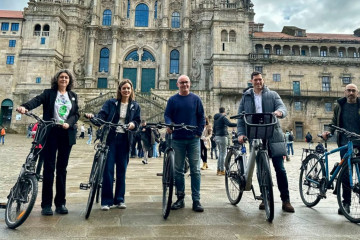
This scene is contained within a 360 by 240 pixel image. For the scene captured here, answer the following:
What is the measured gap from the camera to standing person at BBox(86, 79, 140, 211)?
15.1 feet

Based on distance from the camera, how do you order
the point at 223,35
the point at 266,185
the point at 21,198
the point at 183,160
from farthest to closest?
the point at 223,35
the point at 183,160
the point at 266,185
the point at 21,198

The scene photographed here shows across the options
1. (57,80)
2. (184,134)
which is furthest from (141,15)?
(184,134)

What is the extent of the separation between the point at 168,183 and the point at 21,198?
2.11 metres

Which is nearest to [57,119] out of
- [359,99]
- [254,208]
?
[254,208]

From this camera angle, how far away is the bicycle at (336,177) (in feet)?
13.7

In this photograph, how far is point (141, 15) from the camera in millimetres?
A: 42562

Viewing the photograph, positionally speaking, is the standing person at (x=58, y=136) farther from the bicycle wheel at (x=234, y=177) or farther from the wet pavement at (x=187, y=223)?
the bicycle wheel at (x=234, y=177)

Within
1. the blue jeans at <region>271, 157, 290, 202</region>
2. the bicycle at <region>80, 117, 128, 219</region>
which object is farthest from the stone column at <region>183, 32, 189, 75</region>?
the bicycle at <region>80, 117, 128, 219</region>

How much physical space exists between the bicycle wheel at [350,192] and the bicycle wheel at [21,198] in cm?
460

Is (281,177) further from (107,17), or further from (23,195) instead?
(107,17)

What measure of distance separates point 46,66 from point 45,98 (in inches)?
1401

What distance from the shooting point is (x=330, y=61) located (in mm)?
36844

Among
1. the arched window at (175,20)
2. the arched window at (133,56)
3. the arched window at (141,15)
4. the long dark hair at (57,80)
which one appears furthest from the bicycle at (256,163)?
the arched window at (141,15)

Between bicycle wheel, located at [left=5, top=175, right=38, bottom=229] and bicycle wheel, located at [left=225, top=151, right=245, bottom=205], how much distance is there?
10.9ft
